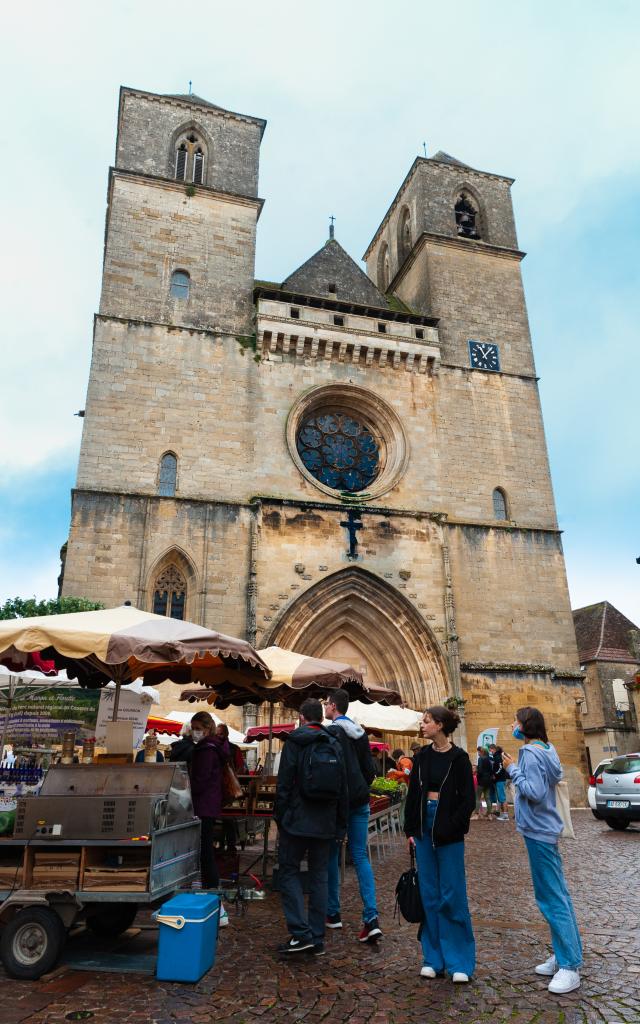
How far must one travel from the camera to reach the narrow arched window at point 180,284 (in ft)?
60.0

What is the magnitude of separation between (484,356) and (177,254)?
902 centimetres

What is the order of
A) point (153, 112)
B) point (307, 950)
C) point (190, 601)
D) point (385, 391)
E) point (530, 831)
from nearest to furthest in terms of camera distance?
point (530, 831), point (307, 950), point (190, 601), point (385, 391), point (153, 112)

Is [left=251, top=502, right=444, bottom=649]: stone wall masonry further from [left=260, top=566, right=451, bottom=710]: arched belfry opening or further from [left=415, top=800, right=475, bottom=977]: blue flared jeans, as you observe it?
[left=415, top=800, right=475, bottom=977]: blue flared jeans

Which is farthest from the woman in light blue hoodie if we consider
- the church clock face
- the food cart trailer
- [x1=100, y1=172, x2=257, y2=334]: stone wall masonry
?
the church clock face

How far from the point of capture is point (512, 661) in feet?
56.7

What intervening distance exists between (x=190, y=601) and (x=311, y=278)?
420 inches

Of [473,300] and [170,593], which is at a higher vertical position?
[473,300]

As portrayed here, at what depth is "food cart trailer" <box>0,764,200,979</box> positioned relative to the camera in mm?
4145

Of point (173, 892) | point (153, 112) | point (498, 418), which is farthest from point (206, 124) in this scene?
point (173, 892)

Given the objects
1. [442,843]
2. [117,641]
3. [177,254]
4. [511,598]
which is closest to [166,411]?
[177,254]

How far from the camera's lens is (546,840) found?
12.8 ft

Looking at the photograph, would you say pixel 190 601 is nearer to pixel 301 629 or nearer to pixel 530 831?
pixel 301 629

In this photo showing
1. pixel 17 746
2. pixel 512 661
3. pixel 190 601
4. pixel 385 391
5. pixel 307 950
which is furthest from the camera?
pixel 385 391

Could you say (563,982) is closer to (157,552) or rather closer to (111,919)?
(111,919)
